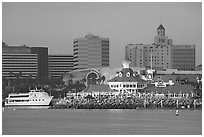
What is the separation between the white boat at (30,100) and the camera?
32.6 meters

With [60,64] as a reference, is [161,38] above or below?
above

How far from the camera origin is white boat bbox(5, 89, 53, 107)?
107 feet

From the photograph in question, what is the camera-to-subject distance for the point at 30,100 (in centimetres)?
3275

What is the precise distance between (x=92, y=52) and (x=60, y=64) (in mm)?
3228

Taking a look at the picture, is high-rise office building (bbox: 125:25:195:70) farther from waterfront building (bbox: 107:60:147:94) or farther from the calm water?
the calm water

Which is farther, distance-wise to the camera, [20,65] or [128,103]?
[20,65]

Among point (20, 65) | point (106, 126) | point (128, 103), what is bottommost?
point (106, 126)

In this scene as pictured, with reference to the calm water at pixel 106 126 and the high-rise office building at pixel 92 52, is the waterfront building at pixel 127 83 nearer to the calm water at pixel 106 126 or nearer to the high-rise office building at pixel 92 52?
the high-rise office building at pixel 92 52

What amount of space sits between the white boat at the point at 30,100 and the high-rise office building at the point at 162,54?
13.8 m

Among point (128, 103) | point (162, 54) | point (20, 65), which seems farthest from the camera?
point (20, 65)

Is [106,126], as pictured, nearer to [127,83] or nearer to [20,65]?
[127,83]

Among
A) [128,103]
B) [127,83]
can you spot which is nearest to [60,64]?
[127,83]

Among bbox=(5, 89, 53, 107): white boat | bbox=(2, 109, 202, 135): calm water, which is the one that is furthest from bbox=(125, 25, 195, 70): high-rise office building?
bbox=(2, 109, 202, 135): calm water

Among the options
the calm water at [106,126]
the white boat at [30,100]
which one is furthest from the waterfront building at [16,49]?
the calm water at [106,126]
